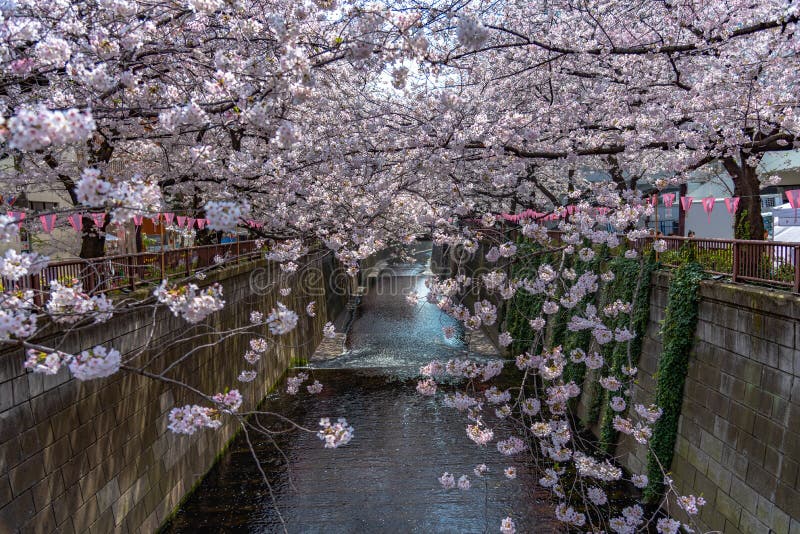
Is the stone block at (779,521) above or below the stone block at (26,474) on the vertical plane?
below

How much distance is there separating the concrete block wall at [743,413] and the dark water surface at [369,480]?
275 cm

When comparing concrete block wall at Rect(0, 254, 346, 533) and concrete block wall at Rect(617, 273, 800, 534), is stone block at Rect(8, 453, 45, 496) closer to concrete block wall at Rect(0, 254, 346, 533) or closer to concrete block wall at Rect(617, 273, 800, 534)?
concrete block wall at Rect(0, 254, 346, 533)

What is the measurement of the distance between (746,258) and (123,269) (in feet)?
31.2

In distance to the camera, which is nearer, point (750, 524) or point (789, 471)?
point (789, 471)

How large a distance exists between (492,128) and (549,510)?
6897mm

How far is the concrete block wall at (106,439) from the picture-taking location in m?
5.87

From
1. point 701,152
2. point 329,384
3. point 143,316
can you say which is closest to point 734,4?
point 701,152

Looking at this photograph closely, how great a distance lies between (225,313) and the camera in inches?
574

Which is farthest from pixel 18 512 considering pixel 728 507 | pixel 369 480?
pixel 728 507

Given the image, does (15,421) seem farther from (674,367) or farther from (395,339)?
(395,339)

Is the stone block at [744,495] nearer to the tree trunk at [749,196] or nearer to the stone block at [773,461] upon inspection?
the stone block at [773,461]

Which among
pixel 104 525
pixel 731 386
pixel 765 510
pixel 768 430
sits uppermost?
pixel 731 386

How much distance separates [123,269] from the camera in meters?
9.06

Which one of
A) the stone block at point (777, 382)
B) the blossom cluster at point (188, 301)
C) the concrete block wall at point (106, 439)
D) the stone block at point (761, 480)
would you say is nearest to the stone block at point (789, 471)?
the stone block at point (761, 480)
